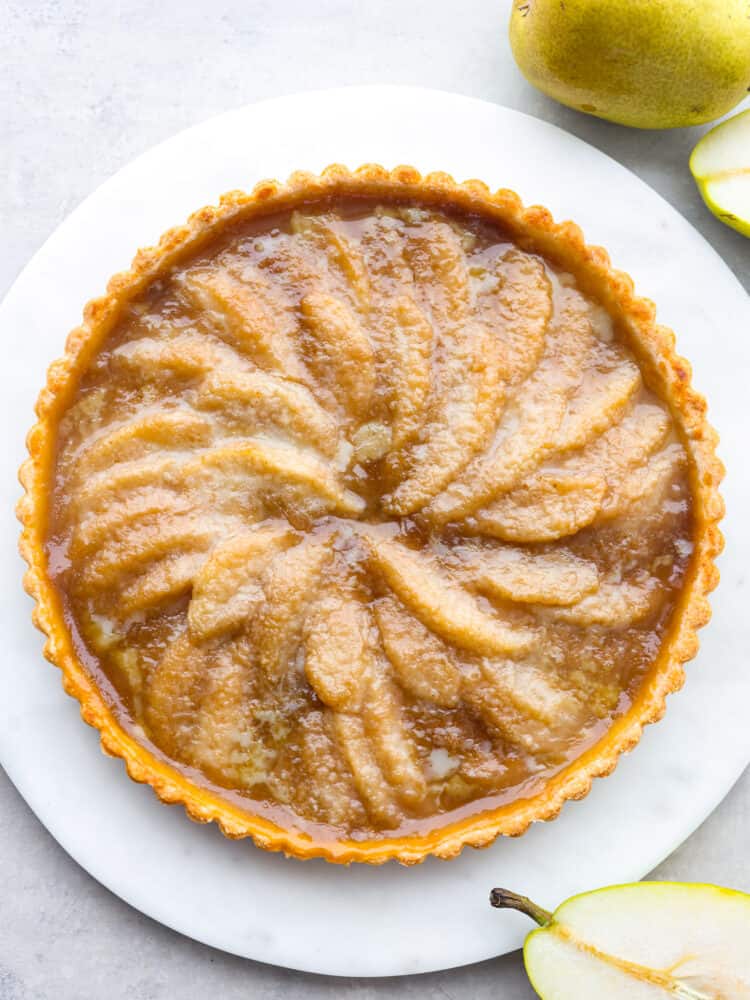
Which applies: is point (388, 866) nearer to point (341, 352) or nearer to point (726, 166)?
point (341, 352)

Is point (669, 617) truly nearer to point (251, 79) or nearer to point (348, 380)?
point (348, 380)

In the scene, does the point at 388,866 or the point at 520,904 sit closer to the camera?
the point at 520,904

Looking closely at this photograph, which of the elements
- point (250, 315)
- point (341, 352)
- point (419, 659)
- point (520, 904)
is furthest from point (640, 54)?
point (520, 904)

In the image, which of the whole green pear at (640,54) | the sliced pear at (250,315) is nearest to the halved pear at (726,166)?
the whole green pear at (640,54)

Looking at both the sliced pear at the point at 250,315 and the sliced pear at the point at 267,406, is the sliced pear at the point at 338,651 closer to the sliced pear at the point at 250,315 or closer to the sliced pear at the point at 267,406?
the sliced pear at the point at 267,406

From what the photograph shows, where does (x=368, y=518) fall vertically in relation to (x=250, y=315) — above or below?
below

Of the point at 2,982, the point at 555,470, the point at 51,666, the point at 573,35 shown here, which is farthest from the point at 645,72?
the point at 2,982

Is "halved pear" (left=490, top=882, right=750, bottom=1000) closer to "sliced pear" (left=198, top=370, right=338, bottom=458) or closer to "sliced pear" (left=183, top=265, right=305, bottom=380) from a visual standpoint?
"sliced pear" (left=198, top=370, right=338, bottom=458)
